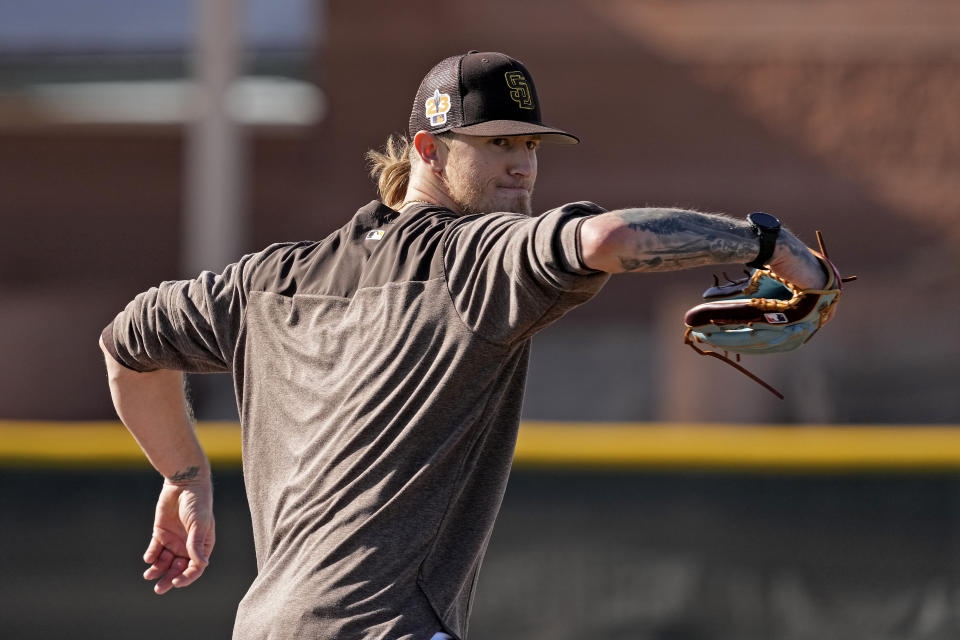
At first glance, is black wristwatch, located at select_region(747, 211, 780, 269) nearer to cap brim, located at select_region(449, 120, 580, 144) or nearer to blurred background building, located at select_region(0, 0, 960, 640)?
cap brim, located at select_region(449, 120, 580, 144)

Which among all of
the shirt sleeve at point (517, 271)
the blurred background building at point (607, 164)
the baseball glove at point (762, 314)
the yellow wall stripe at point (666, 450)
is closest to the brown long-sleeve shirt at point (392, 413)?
the shirt sleeve at point (517, 271)

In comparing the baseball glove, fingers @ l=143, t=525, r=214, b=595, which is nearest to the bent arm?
fingers @ l=143, t=525, r=214, b=595

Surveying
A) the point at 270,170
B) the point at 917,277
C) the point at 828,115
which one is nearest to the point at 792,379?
the point at 917,277

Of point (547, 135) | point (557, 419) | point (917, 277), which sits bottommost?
point (557, 419)

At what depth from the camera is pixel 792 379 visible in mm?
14078

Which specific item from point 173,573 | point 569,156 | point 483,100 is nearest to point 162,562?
point 173,573

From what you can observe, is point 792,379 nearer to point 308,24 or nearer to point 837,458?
point 308,24

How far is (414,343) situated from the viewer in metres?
2.69

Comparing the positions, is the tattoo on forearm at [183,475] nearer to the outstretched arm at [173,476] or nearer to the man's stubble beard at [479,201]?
the outstretched arm at [173,476]

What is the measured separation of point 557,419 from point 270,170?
190 inches

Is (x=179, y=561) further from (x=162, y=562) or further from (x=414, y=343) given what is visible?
(x=414, y=343)

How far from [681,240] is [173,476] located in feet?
5.45

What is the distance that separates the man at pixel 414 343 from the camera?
2.49 meters

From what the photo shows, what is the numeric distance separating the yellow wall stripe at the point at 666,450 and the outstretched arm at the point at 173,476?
2.40 metres
